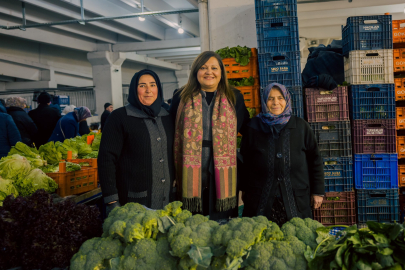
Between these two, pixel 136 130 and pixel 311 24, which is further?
pixel 311 24

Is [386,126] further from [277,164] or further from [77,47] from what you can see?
[77,47]

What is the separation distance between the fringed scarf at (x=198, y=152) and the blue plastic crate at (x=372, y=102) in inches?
60.4

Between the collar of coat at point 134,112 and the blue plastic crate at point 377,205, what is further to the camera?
the blue plastic crate at point 377,205

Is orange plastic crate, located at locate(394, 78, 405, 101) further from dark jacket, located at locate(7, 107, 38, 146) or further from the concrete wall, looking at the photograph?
dark jacket, located at locate(7, 107, 38, 146)

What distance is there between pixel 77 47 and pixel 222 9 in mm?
9602

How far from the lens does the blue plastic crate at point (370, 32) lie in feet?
10.7

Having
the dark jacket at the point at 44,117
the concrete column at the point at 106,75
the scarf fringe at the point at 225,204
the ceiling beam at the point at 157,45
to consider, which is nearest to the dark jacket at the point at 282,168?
the scarf fringe at the point at 225,204

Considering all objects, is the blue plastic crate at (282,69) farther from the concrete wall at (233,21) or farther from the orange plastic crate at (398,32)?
the concrete wall at (233,21)

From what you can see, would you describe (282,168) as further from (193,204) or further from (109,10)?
(109,10)

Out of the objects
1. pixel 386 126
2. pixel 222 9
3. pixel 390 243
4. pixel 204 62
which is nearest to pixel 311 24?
pixel 222 9

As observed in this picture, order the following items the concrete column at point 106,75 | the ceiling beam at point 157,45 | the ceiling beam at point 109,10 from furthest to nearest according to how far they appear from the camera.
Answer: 1. the concrete column at point 106,75
2. the ceiling beam at point 157,45
3. the ceiling beam at point 109,10

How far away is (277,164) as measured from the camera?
2373 mm

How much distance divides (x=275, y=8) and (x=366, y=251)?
2695mm

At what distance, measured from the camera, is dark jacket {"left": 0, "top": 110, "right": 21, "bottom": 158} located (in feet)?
14.2
